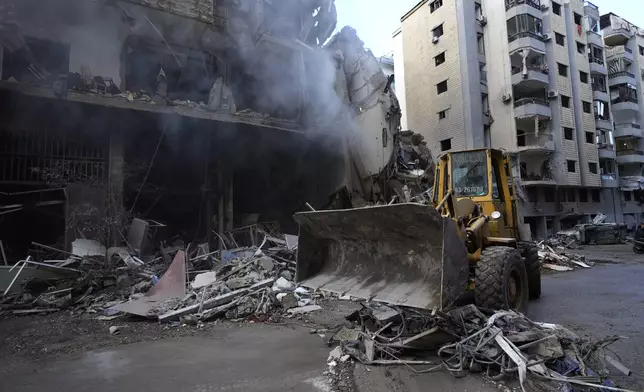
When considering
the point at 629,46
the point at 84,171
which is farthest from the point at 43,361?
the point at 629,46

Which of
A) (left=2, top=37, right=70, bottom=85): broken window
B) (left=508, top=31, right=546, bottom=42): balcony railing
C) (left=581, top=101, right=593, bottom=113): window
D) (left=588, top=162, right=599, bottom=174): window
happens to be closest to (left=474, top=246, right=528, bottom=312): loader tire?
(left=2, top=37, right=70, bottom=85): broken window

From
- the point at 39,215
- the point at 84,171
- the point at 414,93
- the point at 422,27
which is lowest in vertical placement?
the point at 39,215

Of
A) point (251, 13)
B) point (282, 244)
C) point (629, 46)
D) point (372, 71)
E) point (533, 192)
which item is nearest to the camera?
point (282, 244)

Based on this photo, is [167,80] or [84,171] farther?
[167,80]

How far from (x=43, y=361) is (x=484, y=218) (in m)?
5.58

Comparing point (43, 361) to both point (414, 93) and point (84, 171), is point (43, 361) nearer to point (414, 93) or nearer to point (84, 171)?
point (84, 171)

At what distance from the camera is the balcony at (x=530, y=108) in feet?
86.8

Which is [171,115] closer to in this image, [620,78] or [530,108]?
[530,108]

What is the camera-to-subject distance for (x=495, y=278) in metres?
4.35

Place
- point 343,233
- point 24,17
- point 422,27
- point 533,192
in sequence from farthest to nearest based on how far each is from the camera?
1. point 422,27
2. point 533,192
3. point 24,17
4. point 343,233

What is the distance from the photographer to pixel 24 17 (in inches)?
362

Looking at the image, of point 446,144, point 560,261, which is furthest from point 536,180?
point 560,261

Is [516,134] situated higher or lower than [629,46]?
lower

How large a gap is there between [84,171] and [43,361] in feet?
21.6
